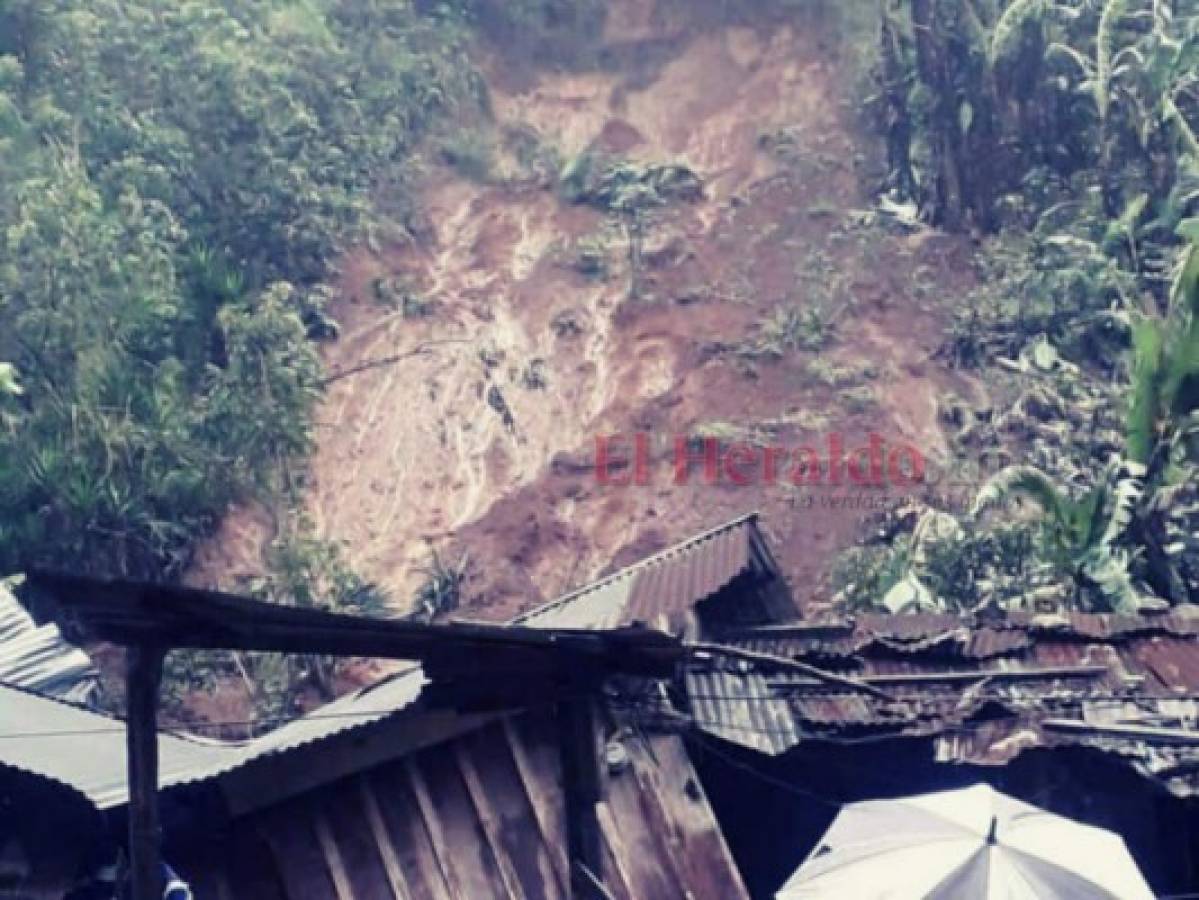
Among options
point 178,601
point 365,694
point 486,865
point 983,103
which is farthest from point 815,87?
point 178,601

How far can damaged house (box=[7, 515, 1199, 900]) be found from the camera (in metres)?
6.93

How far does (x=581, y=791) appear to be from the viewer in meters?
6.40

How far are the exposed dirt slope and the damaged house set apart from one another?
236 inches

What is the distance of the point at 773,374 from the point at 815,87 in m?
6.18

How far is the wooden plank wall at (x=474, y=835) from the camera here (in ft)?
23.0

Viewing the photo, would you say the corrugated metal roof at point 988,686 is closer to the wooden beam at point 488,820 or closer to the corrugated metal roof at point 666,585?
the corrugated metal roof at point 666,585

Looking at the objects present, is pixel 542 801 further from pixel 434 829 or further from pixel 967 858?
pixel 967 858

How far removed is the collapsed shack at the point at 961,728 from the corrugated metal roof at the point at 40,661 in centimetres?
355

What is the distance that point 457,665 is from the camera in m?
5.90

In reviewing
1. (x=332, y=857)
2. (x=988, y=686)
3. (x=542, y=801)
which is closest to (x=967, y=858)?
(x=542, y=801)

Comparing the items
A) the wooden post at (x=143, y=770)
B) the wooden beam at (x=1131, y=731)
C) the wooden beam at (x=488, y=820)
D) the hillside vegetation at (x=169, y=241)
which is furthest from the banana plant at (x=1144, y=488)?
Result: the wooden post at (x=143, y=770)

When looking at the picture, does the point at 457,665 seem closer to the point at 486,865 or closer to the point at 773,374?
the point at 486,865

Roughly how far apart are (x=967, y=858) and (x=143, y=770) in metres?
3.36

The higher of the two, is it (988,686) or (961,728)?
(988,686)
